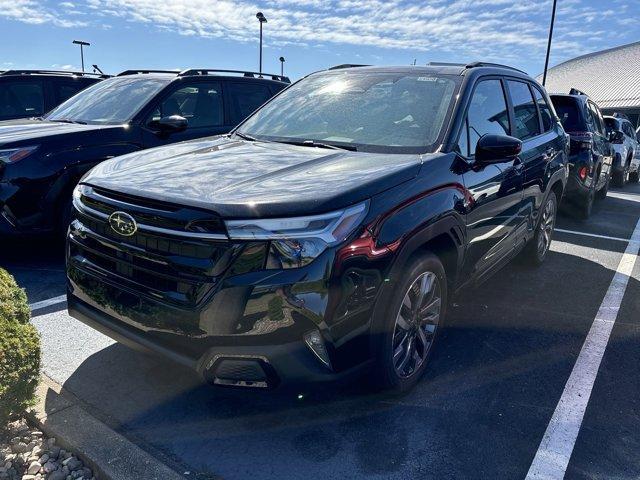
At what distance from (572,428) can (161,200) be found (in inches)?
91.5

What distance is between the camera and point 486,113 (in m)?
3.66

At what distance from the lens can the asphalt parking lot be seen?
7.92 ft

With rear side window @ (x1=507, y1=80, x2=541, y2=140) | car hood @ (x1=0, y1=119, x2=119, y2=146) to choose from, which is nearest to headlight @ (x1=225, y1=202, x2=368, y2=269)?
rear side window @ (x1=507, y1=80, x2=541, y2=140)

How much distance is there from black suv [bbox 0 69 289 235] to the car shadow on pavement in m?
1.86

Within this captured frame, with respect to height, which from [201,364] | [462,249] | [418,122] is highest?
[418,122]

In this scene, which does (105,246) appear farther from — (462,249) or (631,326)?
(631,326)

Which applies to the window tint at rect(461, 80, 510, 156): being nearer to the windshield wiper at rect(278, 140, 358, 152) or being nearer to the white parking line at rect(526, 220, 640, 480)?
the windshield wiper at rect(278, 140, 358, 152)

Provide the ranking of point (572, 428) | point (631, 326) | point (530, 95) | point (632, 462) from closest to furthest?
point (632, 462) → point (572, 428) → point (631, 326) → point (530, 95)

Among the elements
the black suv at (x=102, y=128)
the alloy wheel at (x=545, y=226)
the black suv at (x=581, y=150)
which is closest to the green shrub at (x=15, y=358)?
the black suv at (x=102, y=128)

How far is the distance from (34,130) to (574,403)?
4845mm

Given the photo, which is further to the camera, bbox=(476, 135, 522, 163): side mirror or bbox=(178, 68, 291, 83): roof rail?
bbox=(178, 68, 291, 83): roof rail

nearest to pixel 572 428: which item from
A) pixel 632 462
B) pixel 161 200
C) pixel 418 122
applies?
pixel 632 462

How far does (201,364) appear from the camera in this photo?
7.47ft

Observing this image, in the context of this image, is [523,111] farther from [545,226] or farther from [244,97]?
[244,97]
